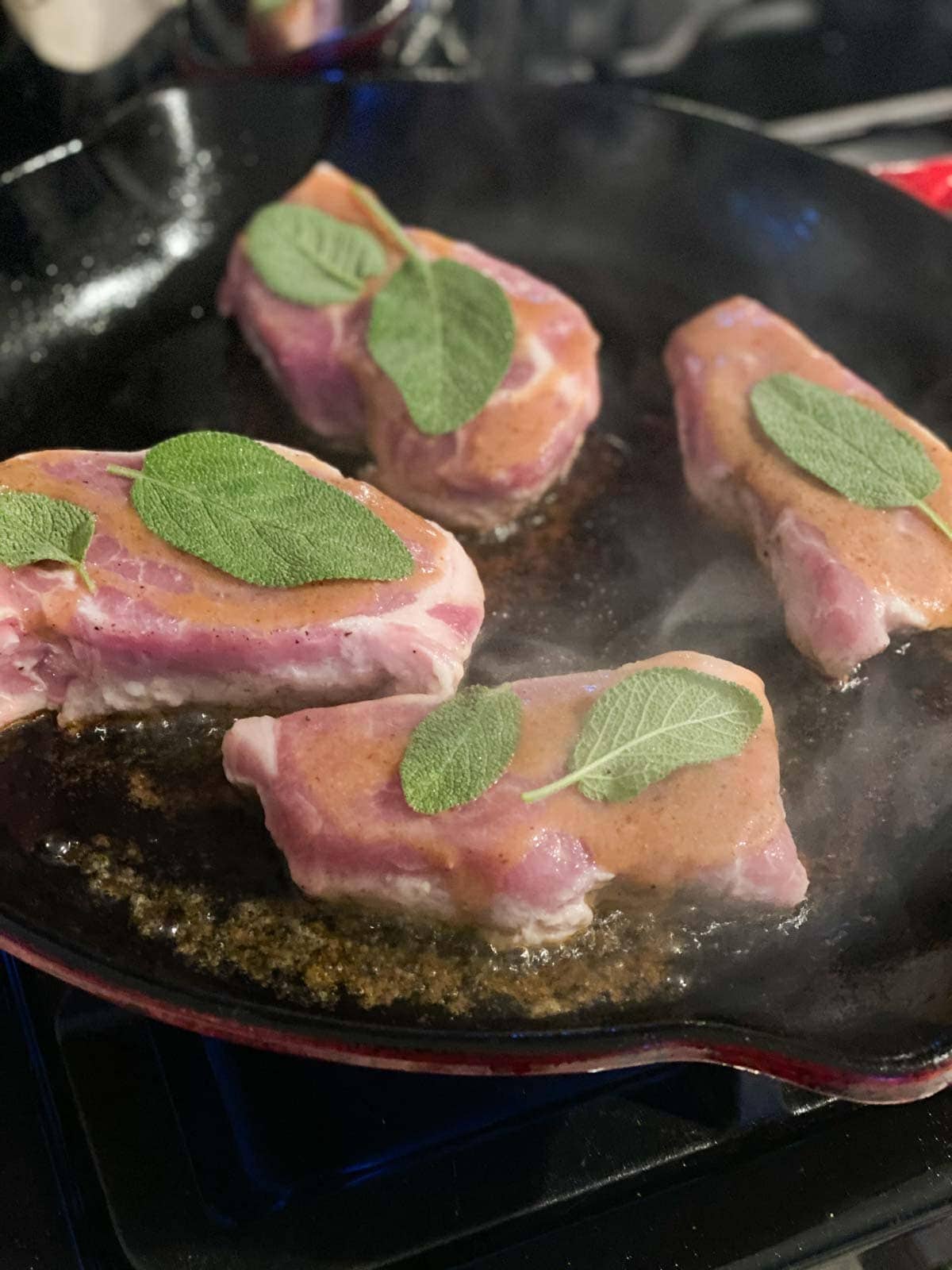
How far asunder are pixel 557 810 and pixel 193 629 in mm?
702

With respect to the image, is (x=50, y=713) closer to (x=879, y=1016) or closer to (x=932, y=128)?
(x=879, y=1016)

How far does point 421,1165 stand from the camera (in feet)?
5.50

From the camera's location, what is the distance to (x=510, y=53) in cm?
397

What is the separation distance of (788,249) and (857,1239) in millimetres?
2222

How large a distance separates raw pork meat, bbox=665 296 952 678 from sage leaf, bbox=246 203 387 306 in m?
0.75

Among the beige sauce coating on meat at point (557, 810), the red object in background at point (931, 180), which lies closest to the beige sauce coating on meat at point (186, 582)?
the beige sauce coating on meat at point (557, 810)

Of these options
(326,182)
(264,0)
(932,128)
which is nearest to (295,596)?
(326,182)

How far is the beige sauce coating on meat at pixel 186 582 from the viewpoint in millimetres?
1893

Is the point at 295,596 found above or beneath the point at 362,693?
above

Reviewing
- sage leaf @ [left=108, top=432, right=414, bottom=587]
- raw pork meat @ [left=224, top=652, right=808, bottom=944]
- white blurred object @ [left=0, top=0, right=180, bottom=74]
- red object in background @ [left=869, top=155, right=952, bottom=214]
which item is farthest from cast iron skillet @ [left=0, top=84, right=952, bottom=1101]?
red object in background @ [left=869, top=155, right=952, bottom=214]

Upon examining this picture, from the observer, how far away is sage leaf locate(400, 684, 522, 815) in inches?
66.9

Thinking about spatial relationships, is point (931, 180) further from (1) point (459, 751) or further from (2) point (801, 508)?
(1) point (459, 751)

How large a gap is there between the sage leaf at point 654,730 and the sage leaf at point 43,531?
0.90 meters

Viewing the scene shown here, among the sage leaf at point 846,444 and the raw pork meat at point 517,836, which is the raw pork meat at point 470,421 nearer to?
the sage leaf at point 846,444
